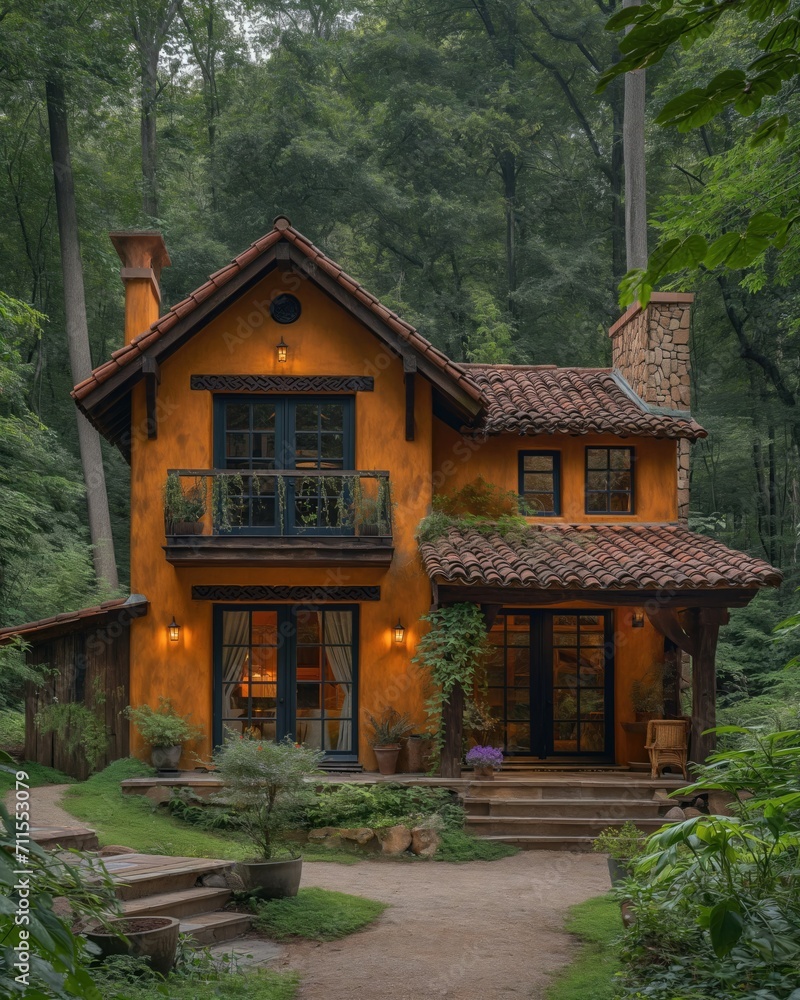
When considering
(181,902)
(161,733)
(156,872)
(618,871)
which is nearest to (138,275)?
(161,733)

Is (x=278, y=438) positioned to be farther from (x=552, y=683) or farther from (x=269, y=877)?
(x=269, y=877)

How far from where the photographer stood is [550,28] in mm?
28984

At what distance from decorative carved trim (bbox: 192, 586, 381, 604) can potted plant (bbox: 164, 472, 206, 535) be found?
113 centimetres

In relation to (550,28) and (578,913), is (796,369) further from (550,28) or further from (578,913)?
(578,913)

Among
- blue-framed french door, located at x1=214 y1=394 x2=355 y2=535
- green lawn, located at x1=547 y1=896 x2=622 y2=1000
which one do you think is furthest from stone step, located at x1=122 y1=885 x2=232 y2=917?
blue-framed french door, located at x1=214 y1=394 x2=355 y2=535

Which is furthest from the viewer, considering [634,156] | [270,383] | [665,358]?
[634,156]

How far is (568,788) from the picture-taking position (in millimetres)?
14133

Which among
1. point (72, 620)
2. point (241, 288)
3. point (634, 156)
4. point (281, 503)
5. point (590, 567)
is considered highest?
point (634, 156)

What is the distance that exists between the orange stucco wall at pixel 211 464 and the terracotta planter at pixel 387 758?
60 cm

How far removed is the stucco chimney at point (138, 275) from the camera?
17141mm

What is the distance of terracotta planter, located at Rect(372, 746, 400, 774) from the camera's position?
14438 mm

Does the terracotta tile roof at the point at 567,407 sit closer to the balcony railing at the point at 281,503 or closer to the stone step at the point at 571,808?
the balcony railing at the point at 281,503

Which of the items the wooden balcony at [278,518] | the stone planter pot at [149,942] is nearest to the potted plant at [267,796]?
the stone planter pot at [149,942]

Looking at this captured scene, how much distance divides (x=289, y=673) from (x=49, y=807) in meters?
4.07
